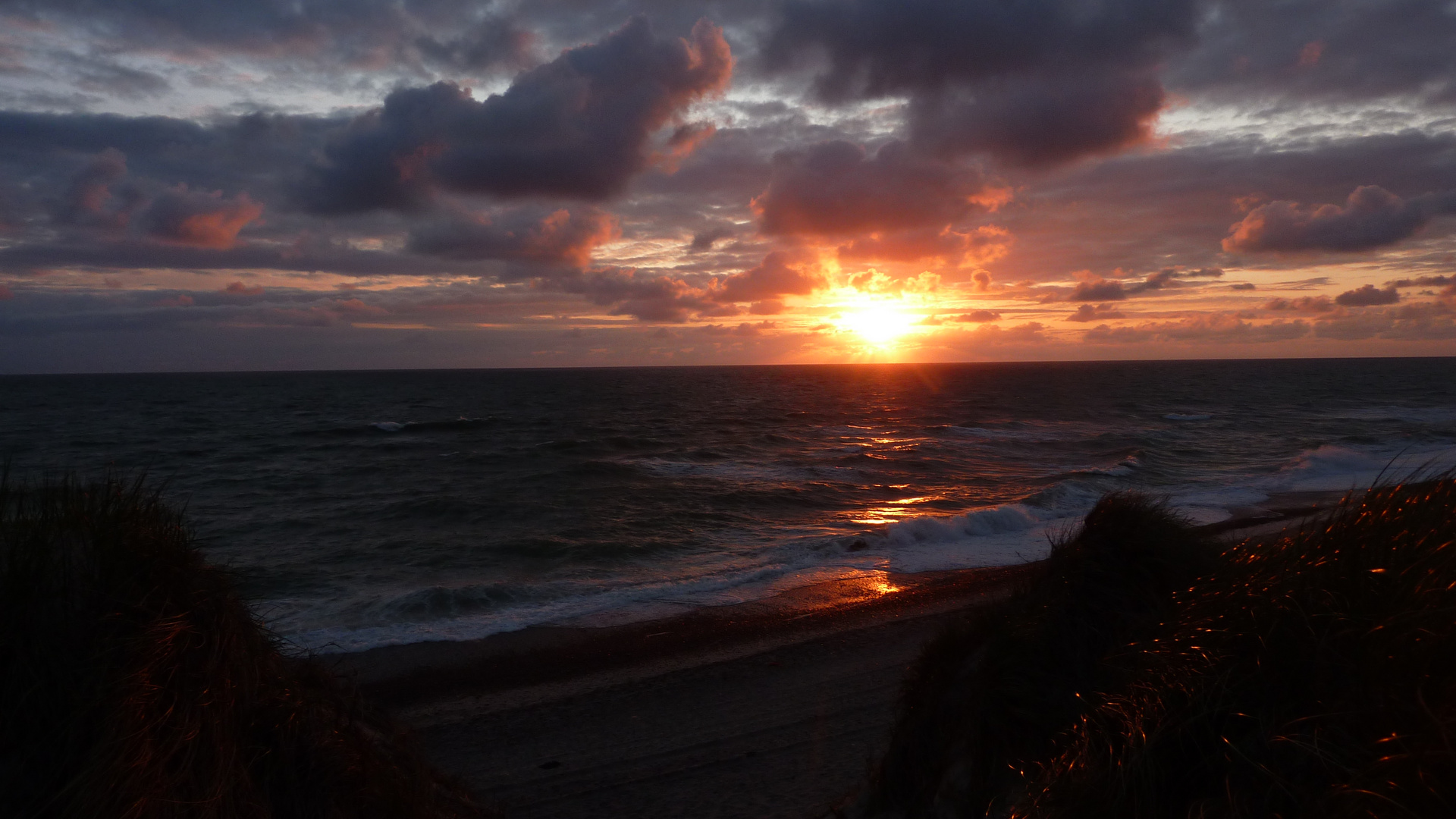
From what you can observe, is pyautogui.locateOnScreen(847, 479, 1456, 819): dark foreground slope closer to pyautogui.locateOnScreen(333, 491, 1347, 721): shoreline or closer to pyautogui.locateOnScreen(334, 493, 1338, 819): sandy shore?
pyautogui.locateOnScreen(334, 493, 1338, 819): sandy shore

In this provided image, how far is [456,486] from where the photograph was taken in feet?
97.8

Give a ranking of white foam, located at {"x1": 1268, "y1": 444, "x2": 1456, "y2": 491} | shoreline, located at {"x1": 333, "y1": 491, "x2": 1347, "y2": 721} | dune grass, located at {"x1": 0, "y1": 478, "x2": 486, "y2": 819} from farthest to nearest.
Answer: white foam, located at {"x1": 1268, "y1": 444, "x2": 1456, "y2": 491}
shoreline, located at {"x1": 333, "y1": 491, "x2": 1347, "y2": 721}
dune grass, located at {"x1": 0, "y1": 478, "x2": 486, "y2": 819}

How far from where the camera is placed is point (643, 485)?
1166 inches

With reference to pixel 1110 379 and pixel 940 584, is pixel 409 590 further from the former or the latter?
pixel 1110 379

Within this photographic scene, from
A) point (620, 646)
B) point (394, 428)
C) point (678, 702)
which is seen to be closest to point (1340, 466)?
point (620, 646)

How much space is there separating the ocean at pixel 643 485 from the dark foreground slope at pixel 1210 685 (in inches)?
191

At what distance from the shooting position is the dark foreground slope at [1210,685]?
8.68 feet

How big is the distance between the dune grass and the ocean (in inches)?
20.7

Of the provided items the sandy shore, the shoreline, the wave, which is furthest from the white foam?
the wave

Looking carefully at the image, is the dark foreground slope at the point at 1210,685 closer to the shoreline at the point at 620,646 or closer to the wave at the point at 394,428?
the shoreline at the point at 620,646

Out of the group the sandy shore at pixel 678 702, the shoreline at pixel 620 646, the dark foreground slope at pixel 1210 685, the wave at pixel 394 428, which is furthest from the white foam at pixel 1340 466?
the wave at pixel 394 428

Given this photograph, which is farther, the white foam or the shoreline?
the white foam

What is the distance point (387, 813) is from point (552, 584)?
1237 centimetres

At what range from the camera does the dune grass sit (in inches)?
131
